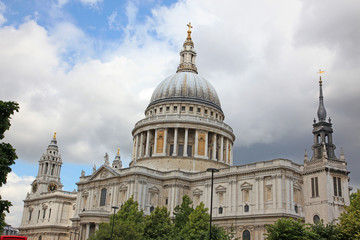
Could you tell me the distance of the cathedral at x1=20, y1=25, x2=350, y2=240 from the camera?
58781mm

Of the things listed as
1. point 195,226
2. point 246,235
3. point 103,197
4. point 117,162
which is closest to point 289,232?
point 195,226

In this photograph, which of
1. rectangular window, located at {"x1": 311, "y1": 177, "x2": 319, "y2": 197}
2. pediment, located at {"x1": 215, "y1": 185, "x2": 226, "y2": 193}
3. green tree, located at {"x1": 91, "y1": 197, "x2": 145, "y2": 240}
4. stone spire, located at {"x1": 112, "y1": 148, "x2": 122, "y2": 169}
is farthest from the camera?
stone spire, located at {"x1": 112, "y1": 148, "x2": 122, "y2": 169}

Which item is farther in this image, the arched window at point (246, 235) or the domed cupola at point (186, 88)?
the domed cupola at point (186, 88)

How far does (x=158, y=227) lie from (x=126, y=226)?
4.21m

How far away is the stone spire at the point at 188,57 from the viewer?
94.4 m

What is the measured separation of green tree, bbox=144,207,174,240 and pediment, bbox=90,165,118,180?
19.5 metres

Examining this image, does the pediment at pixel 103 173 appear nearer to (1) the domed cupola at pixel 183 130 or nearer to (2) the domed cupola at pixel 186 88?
(1) the domed cupola at pixel 183 130

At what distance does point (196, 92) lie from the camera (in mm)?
88250

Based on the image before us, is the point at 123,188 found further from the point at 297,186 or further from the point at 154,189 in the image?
the point at 297,186

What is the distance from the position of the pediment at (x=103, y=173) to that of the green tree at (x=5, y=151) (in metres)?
43.2

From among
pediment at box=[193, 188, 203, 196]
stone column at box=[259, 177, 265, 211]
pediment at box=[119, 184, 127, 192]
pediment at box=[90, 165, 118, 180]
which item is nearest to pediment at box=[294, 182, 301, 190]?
stone column at box=[259, 177, 265, 211]

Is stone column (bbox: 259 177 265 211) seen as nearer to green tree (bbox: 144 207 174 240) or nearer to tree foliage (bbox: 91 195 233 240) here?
tree foliage (bbox: 91 195 233 240)

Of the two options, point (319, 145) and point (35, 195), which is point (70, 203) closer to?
point (35, 195)

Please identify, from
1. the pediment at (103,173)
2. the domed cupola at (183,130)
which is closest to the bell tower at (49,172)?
the domed cupola at (183,130)
